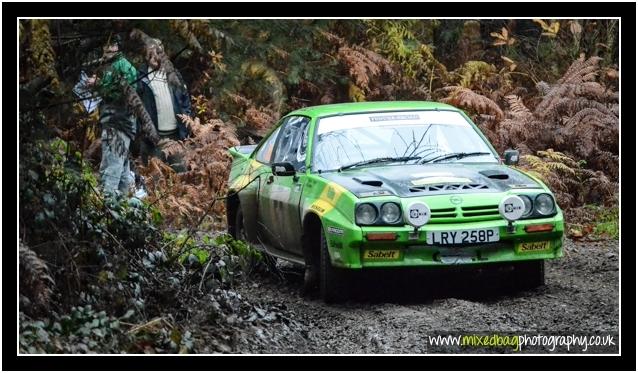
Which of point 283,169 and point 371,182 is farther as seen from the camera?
point 283,169

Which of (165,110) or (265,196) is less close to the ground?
(165,110)

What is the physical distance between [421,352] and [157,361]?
1.84m

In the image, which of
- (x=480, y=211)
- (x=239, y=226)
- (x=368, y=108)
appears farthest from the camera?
(x=239, y=226)

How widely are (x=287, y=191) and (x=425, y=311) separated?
2085mm

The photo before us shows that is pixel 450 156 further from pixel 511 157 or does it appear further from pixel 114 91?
pixel 114 91

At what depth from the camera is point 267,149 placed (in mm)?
12078

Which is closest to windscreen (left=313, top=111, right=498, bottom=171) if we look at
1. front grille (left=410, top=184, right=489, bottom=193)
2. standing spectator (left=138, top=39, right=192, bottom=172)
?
front grille (left=410, top=184, right=489, bottom=193)

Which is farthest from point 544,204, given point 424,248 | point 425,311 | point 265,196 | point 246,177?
point 246,177

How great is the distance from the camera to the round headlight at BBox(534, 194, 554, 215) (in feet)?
31.9

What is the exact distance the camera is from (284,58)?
17.4 metres

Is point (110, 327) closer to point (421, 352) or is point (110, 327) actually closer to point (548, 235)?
point (421, 352)

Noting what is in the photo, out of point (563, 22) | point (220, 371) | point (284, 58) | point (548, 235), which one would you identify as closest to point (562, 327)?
point (548, 235)

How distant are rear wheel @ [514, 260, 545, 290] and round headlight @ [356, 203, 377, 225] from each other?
1468 millimetres

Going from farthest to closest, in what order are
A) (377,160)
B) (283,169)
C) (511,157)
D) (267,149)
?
(267,149) → (511,157) → (283,169) → (377,160)
